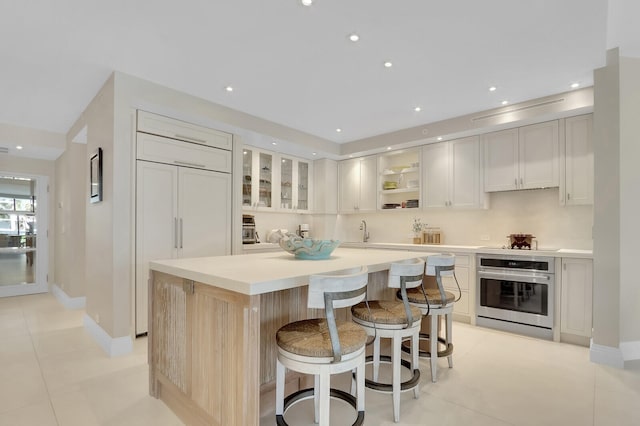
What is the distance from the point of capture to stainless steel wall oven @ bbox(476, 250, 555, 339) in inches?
135

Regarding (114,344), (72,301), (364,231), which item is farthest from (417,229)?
(72,301)

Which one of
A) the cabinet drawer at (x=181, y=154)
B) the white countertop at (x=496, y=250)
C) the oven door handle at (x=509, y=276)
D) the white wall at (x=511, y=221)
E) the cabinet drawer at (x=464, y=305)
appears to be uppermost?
the cabinet drawer at (x=181, y=154)

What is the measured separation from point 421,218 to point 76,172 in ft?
16.9

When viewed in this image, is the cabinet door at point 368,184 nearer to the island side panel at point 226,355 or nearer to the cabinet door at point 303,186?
the cabinet door at point 303,186

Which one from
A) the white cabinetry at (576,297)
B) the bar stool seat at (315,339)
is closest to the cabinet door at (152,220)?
the bar stool seat at (315,339)

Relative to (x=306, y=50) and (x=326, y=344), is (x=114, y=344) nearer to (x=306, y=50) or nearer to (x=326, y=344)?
(x=326, y=344)

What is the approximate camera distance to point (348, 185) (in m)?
5.68

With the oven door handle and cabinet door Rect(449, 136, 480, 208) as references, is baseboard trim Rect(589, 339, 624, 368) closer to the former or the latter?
the oven door handle

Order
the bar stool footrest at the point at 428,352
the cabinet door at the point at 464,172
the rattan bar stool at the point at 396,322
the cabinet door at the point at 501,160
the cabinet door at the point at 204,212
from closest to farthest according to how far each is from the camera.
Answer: the rattan bar stool at the point at 396,322 → the bar stool footrest at the point at 428,352 → the cabinet door at the point at 204,212 → the cabinet door at the point at 501,160 → the cabinet door at the point at 464,172

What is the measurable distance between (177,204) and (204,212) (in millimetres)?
340

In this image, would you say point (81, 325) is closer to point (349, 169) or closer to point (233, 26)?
point (233, 26)

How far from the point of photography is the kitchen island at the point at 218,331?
4.86ft

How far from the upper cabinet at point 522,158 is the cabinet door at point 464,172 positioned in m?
0.12

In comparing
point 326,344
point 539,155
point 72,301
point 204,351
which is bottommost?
point 72,301
